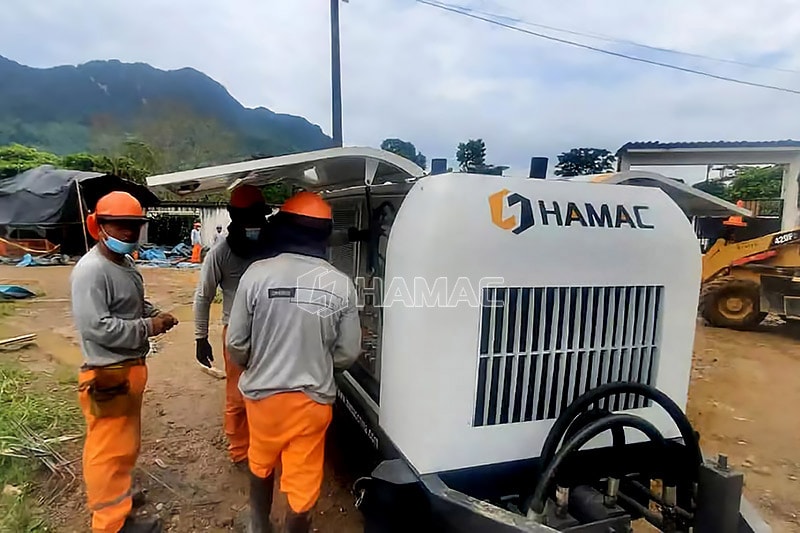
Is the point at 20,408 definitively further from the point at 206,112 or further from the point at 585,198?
the point at 206,112

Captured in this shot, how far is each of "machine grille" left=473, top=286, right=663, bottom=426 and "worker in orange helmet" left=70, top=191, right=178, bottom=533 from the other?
1812mm

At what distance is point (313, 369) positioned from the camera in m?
2.42

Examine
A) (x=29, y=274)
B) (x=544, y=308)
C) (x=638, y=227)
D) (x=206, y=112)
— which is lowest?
(x=29, y=274)

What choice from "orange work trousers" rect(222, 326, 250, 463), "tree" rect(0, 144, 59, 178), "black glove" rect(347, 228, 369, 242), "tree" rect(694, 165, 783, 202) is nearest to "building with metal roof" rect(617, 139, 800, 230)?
"black glove" rect(347, 228, 369, 242)

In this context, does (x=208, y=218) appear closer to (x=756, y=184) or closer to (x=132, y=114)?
(x=132, y=114)

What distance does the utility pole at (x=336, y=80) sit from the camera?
364 inches

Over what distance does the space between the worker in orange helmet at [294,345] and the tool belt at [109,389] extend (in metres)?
0.66

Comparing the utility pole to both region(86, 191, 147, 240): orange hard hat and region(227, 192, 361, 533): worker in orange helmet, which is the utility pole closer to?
region(86, 191, 147, 240): orange hard hat

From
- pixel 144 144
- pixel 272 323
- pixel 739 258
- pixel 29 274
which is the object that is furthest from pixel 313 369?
pixel 144 144

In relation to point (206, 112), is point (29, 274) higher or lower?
lower

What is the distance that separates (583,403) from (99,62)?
54.3m

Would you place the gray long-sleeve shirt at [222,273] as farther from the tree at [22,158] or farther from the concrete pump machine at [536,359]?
the tree at [22,158]

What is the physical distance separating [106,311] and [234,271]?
1.08 m

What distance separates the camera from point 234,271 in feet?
11.8
